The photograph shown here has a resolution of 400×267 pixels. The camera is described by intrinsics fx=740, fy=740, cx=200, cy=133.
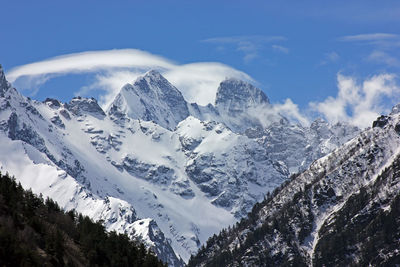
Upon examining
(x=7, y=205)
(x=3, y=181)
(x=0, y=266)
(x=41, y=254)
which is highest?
(x=3, y=181)

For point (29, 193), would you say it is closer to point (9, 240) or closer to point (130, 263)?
point (130, 263)

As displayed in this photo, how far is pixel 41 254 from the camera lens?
3009 inches

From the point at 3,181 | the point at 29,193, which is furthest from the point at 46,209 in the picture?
the point at 3,181

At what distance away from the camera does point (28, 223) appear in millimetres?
83438

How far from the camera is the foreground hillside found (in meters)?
69.2

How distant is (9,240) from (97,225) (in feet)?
149

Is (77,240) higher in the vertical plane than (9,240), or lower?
higher

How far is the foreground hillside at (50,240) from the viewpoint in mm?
69188

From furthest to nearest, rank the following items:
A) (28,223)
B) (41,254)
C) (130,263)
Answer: (130,263) → (28,223) → (41,254)

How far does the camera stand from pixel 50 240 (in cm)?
7975

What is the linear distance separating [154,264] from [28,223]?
83.2 feet

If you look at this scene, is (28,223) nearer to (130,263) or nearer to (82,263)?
(82,263)

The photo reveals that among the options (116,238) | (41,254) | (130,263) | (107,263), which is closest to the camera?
(41,254)

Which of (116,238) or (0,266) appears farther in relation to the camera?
(116,238)
